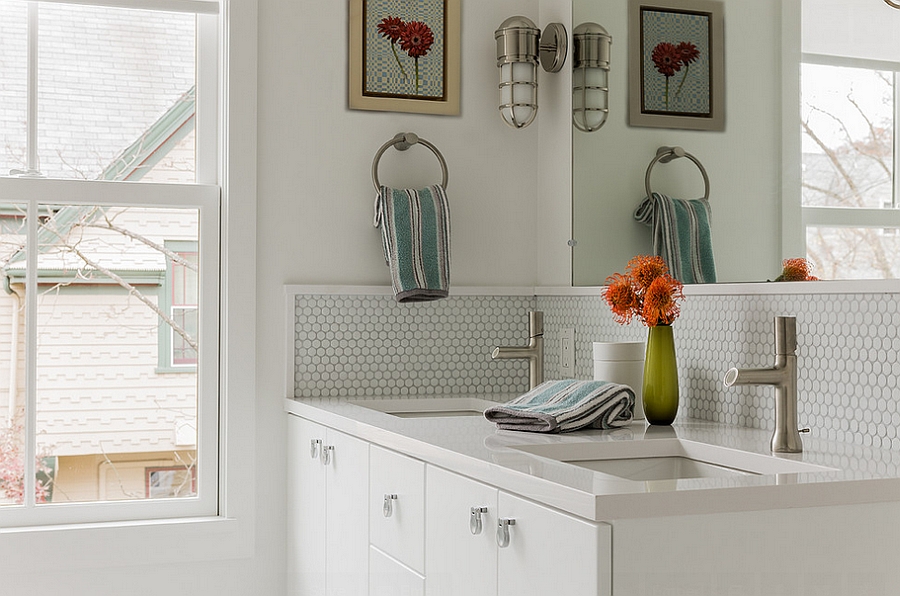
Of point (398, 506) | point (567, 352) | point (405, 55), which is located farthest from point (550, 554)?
point (405, 55)

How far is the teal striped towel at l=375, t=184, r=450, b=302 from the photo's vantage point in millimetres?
2502

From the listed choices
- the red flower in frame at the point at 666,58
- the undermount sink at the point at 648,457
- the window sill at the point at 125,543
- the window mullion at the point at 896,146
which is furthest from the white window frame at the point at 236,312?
the window mullion at the point at 896,146

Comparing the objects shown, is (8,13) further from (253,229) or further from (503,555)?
(503,555)

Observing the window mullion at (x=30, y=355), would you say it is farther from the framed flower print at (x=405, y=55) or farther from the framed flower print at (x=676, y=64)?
the framed flower print at (x=676, y=64)

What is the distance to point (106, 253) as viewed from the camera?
8.21ft

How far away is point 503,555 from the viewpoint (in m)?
1.42

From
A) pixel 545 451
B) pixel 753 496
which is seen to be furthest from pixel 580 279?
pixel 753 496

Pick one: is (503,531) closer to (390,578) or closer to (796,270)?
(390,578)

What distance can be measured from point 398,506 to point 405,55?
4.25 feet

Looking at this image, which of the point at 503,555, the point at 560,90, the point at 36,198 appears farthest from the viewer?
the point at 560,90

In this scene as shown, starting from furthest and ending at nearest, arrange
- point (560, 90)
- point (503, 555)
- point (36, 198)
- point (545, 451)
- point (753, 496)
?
point (560, 90) < point (36, 198) < point (545, 451) < point (503, 555) < point (753, 496)

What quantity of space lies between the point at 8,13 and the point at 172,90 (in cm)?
41


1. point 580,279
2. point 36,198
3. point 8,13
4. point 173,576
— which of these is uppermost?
point 8,13

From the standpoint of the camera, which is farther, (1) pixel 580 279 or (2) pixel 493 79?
(2) pixel 493 79
